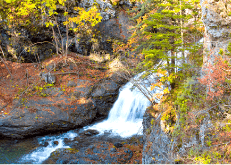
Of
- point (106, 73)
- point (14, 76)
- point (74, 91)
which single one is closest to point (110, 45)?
point (106, 73)

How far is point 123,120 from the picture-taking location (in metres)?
11.0

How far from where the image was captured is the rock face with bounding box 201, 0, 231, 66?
16.8ft

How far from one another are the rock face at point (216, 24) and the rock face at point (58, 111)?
7927mm

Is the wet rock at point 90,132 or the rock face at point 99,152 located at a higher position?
the wet rock at point 90,132

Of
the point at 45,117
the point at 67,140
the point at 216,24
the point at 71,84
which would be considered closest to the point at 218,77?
the point at 216,24

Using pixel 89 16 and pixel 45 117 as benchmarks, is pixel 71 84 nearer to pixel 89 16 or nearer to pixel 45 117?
pixel 45 117

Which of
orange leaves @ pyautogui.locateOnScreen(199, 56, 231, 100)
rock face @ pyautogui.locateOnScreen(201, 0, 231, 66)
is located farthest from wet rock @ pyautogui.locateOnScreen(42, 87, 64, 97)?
orange leaves @ pyautogui.locateOnScreen(199, 56, 231, 100)

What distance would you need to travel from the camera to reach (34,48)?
13852mm

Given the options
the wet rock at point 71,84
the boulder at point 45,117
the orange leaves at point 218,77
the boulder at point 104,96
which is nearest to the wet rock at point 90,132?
the boulder at point 45,117

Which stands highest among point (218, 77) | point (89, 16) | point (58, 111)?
point (89, 16)

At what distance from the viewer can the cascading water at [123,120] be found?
9012 millimetres

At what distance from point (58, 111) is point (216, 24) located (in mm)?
9632

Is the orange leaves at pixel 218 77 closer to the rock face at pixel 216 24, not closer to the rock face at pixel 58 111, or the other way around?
the rock face at pixel 216 24

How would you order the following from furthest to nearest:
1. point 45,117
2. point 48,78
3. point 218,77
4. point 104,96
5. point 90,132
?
1. point 104,96
2. point 48,78
3. point 45,117
4. point 90,132
5. point 218,77
